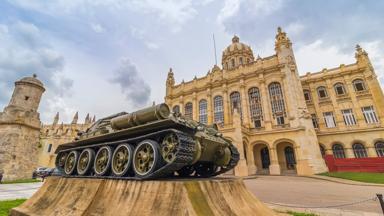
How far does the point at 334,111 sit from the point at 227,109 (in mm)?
13969

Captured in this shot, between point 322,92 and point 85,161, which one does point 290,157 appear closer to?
point 322,92

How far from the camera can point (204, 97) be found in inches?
1128

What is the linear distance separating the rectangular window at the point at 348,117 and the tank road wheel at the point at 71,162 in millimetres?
29191

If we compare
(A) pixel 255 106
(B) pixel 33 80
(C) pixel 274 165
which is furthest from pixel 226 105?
(B) pixel 33 80

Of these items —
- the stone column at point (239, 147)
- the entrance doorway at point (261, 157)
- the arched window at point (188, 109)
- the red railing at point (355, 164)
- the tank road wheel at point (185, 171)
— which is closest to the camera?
the tank road wheel at point (185, 171)

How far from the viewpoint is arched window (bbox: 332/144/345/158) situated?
2261 centimetres

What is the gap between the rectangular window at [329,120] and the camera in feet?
79.3

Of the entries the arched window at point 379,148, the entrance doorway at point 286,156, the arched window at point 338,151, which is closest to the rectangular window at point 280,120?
the entrance doorway at point 286,156

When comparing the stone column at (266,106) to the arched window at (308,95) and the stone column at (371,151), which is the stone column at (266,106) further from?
the stone column at (371,151)

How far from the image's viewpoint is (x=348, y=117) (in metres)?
23.5

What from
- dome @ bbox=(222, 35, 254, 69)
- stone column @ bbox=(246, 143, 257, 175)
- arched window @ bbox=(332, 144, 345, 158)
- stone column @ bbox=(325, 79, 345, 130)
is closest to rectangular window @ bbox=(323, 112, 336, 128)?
stone column @ bbox=(325, 79, 345, 130)

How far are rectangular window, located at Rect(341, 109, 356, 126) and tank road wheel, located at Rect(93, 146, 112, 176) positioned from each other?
28576 millimetres

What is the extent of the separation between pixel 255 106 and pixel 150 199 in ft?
76.2

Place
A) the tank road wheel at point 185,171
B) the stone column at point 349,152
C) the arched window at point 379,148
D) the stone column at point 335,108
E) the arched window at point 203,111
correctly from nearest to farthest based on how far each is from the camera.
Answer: the tank road wheel at point 185,171
the arched window at point 379,148
the stone column at point 349,152
the stone column at point 335,108
the arched window at point 203,111
